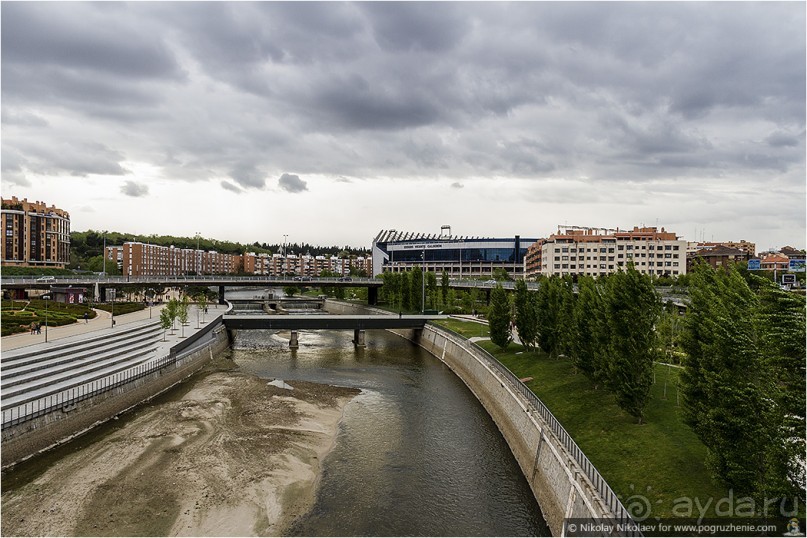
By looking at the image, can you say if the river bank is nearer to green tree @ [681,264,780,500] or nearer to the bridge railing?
the bridge railing

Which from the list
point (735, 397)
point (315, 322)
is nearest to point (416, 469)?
point (735, 397)

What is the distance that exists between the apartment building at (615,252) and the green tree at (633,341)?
4414 inches

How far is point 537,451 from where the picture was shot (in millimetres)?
26562

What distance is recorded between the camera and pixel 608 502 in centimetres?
1791

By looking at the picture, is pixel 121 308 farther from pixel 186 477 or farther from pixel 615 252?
pixel 615 252

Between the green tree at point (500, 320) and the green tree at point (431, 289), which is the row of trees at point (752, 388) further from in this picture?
the green tree at point (431, 289)

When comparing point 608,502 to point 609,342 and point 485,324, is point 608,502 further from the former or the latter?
point 485,324

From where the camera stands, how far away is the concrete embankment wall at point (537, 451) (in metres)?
19.7

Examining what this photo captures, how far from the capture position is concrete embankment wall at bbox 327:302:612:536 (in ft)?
64.5

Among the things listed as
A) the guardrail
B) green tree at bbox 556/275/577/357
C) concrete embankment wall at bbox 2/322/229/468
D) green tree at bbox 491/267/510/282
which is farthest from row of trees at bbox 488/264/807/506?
green tree at bbox 491/267/510/282

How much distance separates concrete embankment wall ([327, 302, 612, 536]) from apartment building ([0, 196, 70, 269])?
150420mm

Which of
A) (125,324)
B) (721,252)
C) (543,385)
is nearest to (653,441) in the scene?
(543,385)

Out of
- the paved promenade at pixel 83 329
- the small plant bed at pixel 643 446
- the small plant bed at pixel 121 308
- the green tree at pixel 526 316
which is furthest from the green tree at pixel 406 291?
the small plant bed at pixel 643 446

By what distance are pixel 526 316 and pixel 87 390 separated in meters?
38.6
